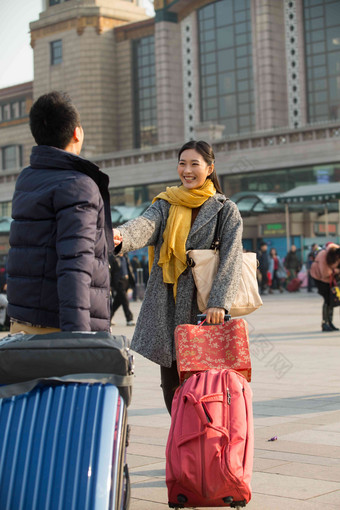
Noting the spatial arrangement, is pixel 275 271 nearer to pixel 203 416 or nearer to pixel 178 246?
pixel 178 246

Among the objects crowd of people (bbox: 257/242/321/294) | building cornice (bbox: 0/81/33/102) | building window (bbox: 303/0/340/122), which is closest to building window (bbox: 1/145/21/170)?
building cornice (bbox: 0/81/33/102)

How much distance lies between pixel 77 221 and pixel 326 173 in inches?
1692

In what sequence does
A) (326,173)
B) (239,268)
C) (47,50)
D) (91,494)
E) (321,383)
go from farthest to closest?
(47,50)
(326,173)
(321,383)
(239,268)
(91,494)

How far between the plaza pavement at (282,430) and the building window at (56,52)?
230ft

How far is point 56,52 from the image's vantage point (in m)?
78.8

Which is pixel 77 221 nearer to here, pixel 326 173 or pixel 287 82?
pixel 326 173

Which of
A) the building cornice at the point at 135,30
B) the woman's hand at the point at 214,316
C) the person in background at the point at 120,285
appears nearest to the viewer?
the woman's hand at the point at 214,316

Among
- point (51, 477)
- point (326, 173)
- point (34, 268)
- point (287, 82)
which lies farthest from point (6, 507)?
point (287, 82)

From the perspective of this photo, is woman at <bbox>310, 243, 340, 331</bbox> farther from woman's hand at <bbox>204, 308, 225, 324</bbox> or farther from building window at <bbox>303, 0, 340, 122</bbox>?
building window at <bbox>303, 0, 340, 122</bbox>

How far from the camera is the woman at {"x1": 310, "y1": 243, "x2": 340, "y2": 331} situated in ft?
45.3

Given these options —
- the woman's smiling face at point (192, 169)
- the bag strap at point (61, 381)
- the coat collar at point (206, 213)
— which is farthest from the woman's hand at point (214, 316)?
the bag strap at point (61, 381)

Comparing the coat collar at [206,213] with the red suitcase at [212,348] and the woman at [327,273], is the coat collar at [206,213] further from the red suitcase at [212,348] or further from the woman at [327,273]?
the woman at [327,273]

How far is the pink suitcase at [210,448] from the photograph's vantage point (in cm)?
363

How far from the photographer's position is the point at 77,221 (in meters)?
3.45
